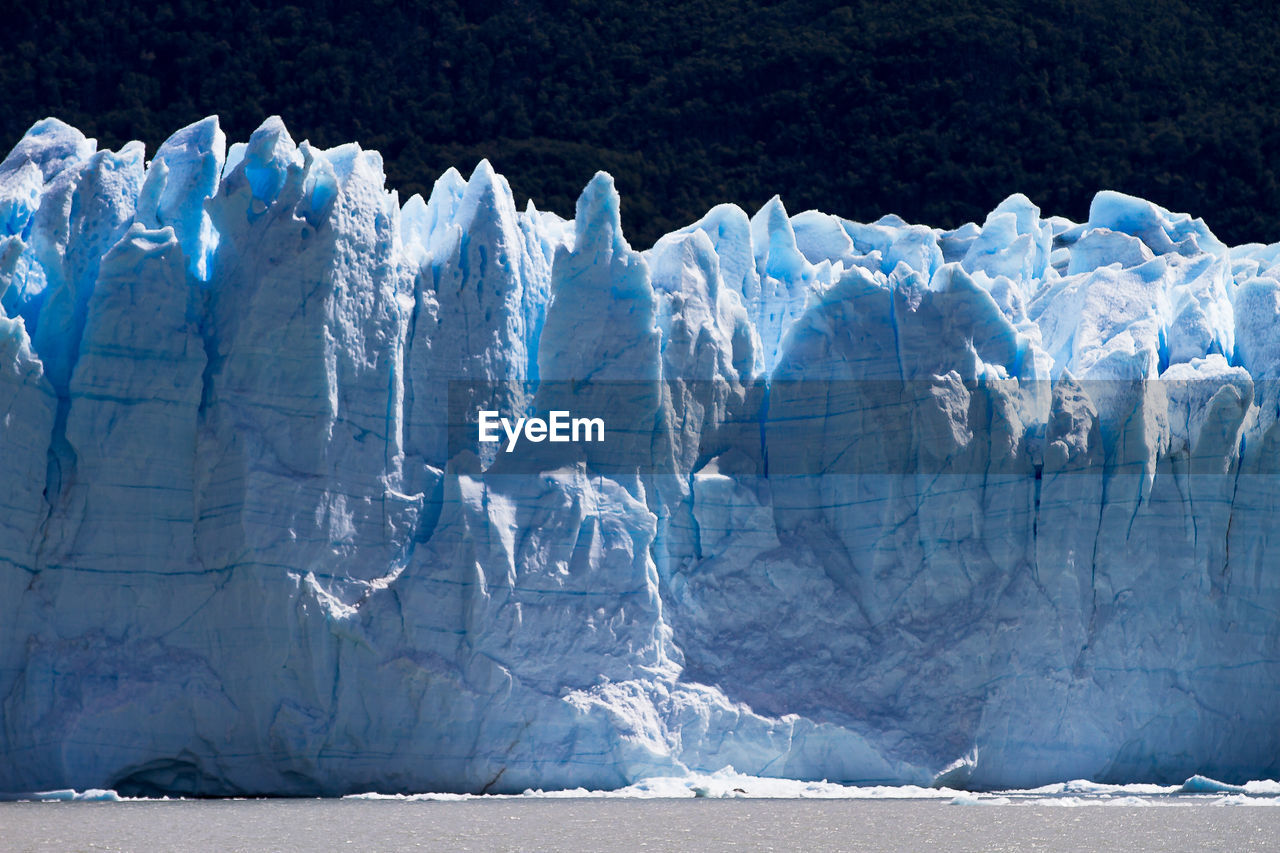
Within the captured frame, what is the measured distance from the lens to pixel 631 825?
49.0 ft

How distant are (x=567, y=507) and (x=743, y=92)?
64.6ft

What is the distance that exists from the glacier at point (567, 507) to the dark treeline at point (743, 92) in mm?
15580

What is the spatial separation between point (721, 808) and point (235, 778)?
13.2 ft

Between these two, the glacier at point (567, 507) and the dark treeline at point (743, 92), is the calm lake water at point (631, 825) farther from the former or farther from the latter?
the dark treeline at point (743, 92)

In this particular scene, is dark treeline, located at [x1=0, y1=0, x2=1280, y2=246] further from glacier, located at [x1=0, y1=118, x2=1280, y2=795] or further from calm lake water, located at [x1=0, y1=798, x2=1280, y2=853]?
calm lake water, located at [x1=0, y1=798, x2=1280, y2=853]

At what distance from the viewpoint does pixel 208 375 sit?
661 inches

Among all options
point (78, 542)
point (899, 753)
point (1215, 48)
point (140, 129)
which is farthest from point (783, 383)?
point (1215, 48)

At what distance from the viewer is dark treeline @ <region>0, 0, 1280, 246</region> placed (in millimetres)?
34000

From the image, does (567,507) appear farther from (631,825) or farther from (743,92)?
(743,92)

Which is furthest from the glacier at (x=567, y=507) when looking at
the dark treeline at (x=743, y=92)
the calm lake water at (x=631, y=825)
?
the dark treeline at (x=743, y=92)

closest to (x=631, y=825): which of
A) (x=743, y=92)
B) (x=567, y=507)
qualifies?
(x=567, y=507)

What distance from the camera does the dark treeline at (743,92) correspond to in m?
34.0

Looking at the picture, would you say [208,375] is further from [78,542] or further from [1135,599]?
[1135,599]

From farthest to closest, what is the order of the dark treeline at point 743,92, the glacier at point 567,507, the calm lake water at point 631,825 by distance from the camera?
the dark treeline at point 743,92 < the glacier at point 567,507 < the calm lake water at point 631,825
